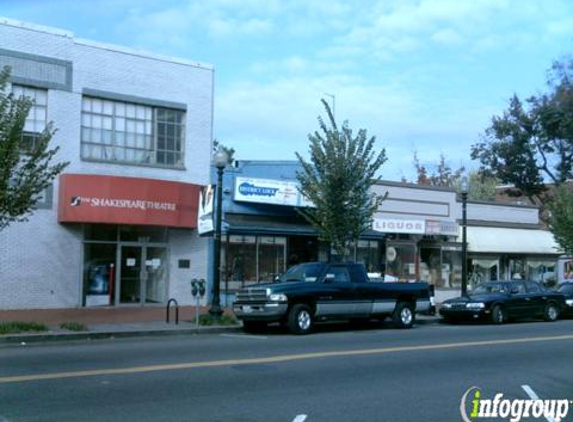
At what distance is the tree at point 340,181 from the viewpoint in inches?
945

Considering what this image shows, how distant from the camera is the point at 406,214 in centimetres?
3212

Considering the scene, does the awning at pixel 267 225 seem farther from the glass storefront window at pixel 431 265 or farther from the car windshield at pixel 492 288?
the glass storefront window at pixel 431 265

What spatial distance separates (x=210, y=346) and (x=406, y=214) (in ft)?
60.4

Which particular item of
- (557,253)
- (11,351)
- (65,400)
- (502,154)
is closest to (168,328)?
(11,351)

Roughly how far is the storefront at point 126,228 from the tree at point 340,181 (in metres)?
4.29

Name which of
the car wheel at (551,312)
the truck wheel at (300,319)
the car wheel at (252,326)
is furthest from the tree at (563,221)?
the car wheel at (252,326)

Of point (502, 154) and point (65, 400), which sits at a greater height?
point (502, 154)

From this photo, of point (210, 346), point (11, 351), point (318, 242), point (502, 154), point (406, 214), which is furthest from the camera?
point (502, 154)

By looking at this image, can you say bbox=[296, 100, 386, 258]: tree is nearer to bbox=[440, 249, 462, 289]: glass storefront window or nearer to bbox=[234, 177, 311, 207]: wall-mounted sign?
bbox=[234, 177, 311, 207]: wall-mounted sign

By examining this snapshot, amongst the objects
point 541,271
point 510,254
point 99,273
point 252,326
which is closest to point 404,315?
point 252,326

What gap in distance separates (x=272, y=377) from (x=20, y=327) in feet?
25.7

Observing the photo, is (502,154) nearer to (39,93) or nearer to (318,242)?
(318,242)

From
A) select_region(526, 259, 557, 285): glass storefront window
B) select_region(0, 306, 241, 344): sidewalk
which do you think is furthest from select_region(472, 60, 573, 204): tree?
select_region(0, 306, 241, 344): sidewalk

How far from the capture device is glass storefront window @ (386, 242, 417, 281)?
3127 cm
